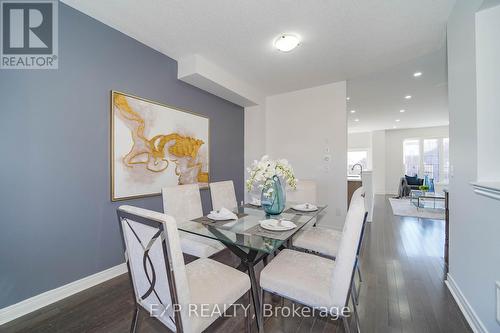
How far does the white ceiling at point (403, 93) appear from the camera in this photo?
330cm

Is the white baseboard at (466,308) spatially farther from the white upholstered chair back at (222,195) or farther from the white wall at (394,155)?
the white wall at (394,155)

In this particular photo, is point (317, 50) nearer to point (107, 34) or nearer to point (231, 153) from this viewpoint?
point (231, 153)

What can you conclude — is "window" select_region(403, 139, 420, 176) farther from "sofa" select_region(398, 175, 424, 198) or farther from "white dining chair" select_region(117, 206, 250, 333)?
"white dining chair" select_region(117, 206, 250, 333)

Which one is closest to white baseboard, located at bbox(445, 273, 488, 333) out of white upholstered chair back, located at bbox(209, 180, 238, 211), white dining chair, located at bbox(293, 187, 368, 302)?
white dining chair, located at bbox(293, 187, 368, 302)

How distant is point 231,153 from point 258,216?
2.18 m

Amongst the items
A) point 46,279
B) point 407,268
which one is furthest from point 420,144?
point 46,279

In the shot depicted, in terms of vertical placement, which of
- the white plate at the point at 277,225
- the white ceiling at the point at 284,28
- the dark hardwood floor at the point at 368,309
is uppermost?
the white ceiling at the point at 284,28

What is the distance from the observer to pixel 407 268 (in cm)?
239

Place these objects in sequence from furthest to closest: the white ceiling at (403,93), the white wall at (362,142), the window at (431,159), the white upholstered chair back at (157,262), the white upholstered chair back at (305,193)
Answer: the white wall at (362,142) < the window at (431,159) < the white ceiling at (403,93) < the white upholstered chair back at (305,193) < the white upholstered chair back at (157,262)

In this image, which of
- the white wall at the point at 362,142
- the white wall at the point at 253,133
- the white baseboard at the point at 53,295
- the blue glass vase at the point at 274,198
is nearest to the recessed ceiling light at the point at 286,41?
the blue glass vase at the point at 274,198

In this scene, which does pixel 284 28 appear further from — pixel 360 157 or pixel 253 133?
pixel 360 157

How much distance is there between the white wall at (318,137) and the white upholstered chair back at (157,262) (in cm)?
338

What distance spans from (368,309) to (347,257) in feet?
3.30

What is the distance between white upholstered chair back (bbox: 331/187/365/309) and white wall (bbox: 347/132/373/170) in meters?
9.23
